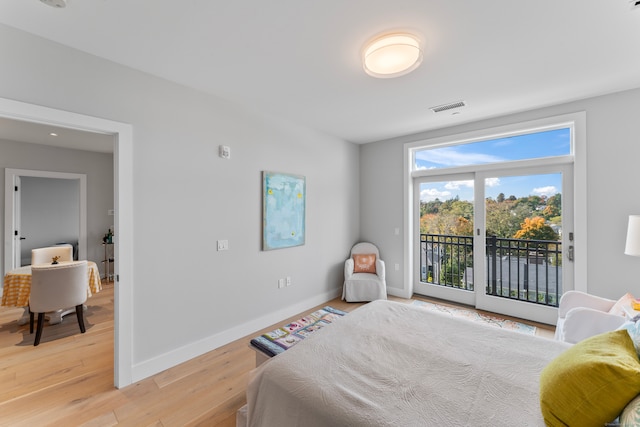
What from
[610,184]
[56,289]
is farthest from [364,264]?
[56,289]

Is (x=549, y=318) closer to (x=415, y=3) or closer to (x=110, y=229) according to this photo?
(x=415, y=3)

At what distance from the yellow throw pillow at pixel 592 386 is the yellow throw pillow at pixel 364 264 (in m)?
3.23

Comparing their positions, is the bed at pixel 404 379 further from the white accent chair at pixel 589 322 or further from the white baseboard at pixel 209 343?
the white baseboard at pixel 209 343

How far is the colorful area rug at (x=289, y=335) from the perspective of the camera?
189cm

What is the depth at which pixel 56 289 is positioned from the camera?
286cm

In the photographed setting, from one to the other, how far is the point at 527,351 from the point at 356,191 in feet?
11.4

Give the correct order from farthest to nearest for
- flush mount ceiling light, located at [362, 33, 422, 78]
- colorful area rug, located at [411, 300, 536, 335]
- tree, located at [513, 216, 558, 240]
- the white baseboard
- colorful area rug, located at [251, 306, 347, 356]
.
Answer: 1. tree, located at [513, 216, 558, 240]
2. colorful area rug, located at [411, 300, 536, 335]
3. the white baseboard
4. colorful area rug, located at [251, 306, 347, 356]
5. flush mount ceiling light, located at [362, 33, 422, 78]

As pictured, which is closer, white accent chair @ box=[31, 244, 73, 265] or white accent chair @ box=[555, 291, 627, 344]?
white accent chair @ box=[555, 291, 627, 344]

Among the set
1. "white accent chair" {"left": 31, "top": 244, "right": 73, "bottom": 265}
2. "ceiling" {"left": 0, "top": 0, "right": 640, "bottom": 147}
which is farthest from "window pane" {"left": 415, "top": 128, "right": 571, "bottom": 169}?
"white accent chair" {"left": 31, "top": 244, "right": 73, "bottom": 265}

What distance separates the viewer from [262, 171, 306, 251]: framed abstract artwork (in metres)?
3.22

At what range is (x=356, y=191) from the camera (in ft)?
15.6

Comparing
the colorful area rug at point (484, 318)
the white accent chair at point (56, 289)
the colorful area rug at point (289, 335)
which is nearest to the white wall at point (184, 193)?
the colorful area rug at point (289, 335)

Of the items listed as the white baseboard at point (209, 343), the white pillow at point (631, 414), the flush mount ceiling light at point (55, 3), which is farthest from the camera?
the white baseboard at point (209, 343)

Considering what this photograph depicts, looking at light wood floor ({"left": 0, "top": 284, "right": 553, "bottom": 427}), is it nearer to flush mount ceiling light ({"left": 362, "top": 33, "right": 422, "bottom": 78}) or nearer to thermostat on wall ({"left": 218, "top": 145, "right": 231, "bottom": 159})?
thermostat on wall ({"left": 218, "top": 145, "right": 231, "bottom": 159})
